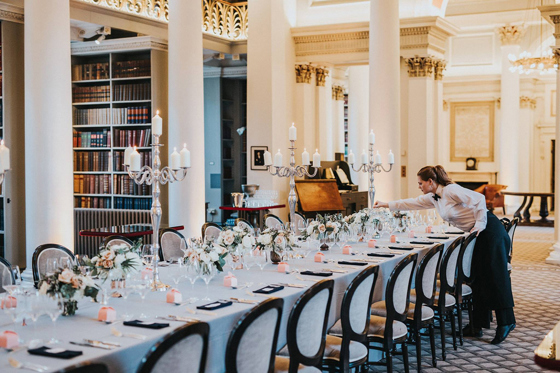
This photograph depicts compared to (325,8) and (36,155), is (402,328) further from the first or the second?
(325,8)

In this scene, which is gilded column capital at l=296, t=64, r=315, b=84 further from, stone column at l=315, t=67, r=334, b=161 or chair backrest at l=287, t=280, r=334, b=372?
chair backrest at l=287, t=280, r=334, b=372

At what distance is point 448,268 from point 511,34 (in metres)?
15.6

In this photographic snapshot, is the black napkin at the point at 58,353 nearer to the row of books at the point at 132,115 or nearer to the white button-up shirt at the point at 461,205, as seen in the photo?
the white button-up shirt at the point at 461,205

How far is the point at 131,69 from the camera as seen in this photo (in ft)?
35.1

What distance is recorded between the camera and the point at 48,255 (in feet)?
15.4

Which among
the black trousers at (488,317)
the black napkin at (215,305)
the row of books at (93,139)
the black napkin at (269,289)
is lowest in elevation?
the black trousers at (488,317)

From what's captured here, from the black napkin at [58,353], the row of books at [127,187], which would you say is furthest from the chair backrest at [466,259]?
the row of books at [127,187]

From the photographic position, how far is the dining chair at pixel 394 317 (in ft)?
13.8

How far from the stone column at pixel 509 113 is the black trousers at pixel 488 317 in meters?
14.1

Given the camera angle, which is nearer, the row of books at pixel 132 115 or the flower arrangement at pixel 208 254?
the flower arrangement at pixel 208 254

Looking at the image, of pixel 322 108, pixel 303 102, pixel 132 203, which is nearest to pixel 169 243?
pixel 132 203

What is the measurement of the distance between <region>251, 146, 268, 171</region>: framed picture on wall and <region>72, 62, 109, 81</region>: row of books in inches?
116

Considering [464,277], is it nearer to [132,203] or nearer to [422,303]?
[422,303]

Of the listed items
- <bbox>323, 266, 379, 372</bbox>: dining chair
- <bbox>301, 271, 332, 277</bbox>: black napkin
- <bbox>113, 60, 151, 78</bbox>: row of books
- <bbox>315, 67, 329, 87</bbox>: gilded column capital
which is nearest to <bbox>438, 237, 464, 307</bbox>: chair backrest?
<bbox>301, 271, 332, 277</bbox>: black napkin
